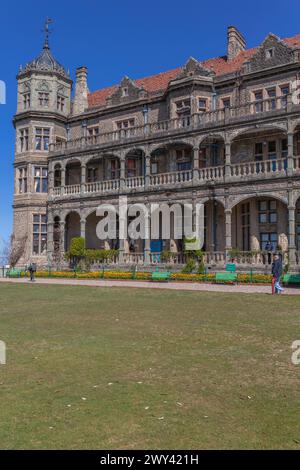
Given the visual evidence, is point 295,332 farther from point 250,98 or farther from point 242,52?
point 242,52

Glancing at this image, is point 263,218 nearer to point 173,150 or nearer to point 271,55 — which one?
point 173,150

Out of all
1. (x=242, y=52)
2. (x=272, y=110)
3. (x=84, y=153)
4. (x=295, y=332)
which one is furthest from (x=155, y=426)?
(x=242, y=52)

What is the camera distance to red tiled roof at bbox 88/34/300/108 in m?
29.0

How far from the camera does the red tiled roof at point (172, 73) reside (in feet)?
95.3

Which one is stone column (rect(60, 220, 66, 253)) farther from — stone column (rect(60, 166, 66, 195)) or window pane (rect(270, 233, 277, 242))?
window pane (rect(270, 233, 277, 242))

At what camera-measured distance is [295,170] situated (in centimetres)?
2258

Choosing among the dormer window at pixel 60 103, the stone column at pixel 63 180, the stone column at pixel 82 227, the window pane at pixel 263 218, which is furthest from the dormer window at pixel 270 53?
the dormer window at pixel 60 103

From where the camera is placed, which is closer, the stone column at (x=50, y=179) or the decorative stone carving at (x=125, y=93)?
the decorative stone carving at (x=125, y=93)

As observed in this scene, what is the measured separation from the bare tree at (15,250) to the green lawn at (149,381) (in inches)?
894

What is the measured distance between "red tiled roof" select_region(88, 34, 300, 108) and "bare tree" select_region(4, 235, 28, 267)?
12.8m

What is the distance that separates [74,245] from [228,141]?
12695mm

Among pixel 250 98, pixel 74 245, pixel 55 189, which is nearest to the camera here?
pixel 250 98

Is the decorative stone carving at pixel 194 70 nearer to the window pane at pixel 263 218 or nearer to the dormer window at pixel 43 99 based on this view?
the window pane at pixel 263 218

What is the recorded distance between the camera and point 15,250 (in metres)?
33.3
